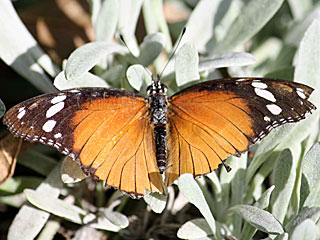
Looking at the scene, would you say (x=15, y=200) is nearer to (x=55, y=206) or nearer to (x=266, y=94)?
(x=55, y=206)

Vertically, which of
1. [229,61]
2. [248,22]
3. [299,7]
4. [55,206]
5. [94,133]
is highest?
[299,7]

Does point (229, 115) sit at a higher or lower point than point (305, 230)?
higher

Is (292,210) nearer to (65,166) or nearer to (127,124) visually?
(127,124)

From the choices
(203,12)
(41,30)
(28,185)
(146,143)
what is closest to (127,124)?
(146,143)

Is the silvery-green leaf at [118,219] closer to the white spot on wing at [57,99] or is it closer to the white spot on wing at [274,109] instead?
the white spot on wing at [57,99]

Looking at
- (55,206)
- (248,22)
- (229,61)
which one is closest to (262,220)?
(229,61)

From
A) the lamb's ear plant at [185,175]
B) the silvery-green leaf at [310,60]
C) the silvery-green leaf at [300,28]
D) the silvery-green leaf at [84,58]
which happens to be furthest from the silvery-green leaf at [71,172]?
the silvery-green leaf at [300,28]
